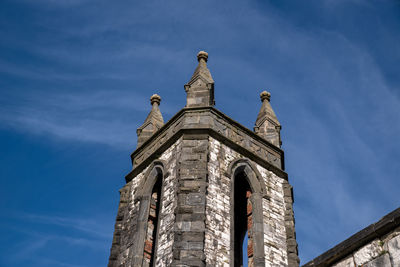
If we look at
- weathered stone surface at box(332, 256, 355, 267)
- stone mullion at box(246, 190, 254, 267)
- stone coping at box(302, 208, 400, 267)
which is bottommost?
weathered stone surface at box(332, 256, 355, 267)

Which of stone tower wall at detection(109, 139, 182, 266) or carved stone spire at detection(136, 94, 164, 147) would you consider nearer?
stone tower wall at detection(109, 139, 182, 266)

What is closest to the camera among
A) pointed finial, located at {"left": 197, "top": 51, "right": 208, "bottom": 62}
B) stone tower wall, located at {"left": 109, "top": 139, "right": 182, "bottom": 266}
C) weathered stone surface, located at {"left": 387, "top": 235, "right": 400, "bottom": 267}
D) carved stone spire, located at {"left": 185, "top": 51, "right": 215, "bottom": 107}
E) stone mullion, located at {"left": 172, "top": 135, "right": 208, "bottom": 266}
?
weathered stone surface, located at {"left": 387, "top": 235, "right": 400, "bottom": 267}

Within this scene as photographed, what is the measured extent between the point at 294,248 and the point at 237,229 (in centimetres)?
245

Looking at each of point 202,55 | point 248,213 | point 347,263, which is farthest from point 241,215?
point 347,263

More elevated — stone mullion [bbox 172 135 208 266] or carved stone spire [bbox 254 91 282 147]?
carved stone spire [bbox 254 91 282 147]

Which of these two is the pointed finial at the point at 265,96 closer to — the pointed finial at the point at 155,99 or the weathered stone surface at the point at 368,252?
the pointed finial at the point at 155,99

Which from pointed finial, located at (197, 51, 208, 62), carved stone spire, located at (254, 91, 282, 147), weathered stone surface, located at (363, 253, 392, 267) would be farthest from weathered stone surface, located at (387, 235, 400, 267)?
pointed finial, located at (197, 51, 208, 62)

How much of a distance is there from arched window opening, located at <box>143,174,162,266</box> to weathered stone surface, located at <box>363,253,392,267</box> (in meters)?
6.83

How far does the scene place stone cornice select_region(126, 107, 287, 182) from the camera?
1342 cm

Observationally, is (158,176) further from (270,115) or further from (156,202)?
(270,115)

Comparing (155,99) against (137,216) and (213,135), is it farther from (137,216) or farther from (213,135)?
(137,216)

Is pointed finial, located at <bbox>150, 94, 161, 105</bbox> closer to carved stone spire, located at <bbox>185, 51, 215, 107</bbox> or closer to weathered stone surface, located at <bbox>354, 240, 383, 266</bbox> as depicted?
carved stone spire, located at <bbox>185, 51, 215, 107</bbox>

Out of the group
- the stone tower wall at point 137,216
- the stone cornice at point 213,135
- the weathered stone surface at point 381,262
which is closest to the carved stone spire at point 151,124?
the stone cornice at point 213,135

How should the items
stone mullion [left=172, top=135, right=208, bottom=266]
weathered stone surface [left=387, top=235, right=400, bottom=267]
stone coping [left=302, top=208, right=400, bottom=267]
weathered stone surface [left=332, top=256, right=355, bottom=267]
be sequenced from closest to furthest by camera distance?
weathered stone surface [left=387, top=235, right=400, bottom=267]
stone coping [left=302, top=208, right=400, bottom=267]
weathered stone surface [left=332, top=256, right=355, bottom=267]
stone mullion [left=172, top=135, right=208, bottom=266]
